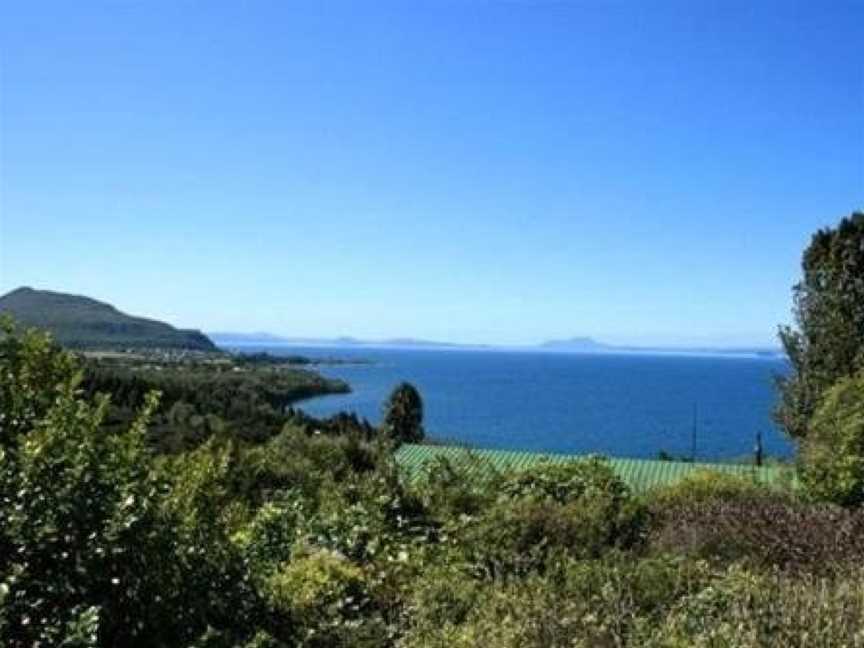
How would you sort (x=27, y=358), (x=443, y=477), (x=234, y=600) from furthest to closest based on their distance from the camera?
(x=443, y=477)
(x=27, y=358)
(x=234, y=600)

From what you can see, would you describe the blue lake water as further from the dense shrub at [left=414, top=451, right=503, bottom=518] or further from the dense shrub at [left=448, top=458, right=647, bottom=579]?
the dense shrub at [left=448, top=458, right=647, bottom=579]

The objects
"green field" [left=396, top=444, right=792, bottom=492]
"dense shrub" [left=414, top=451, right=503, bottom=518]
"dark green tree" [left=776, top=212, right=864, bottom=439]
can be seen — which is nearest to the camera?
"dense shrub" [left=414, top=451, right=503, bottom=518]

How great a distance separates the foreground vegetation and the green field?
15.0 feet

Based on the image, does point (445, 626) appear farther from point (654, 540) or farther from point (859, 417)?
point (859, 417)

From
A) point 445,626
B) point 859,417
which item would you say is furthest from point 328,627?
point 859,417

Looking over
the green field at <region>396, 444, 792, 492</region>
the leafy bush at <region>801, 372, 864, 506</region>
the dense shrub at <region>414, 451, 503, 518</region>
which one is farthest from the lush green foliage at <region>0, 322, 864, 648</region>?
the green field at <region>396, 444, 792, 492</region>

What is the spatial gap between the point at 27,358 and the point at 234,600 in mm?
1662

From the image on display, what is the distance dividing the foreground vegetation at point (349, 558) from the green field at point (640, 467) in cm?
457

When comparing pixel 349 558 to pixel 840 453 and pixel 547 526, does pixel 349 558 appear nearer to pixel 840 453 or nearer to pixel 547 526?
pixel 547 526

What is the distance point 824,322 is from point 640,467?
6.41 m

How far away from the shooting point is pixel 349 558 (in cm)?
785

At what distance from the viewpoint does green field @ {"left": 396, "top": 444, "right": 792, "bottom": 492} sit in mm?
15266

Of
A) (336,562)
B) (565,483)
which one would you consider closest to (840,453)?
(565,483)

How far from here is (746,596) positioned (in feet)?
18.5
